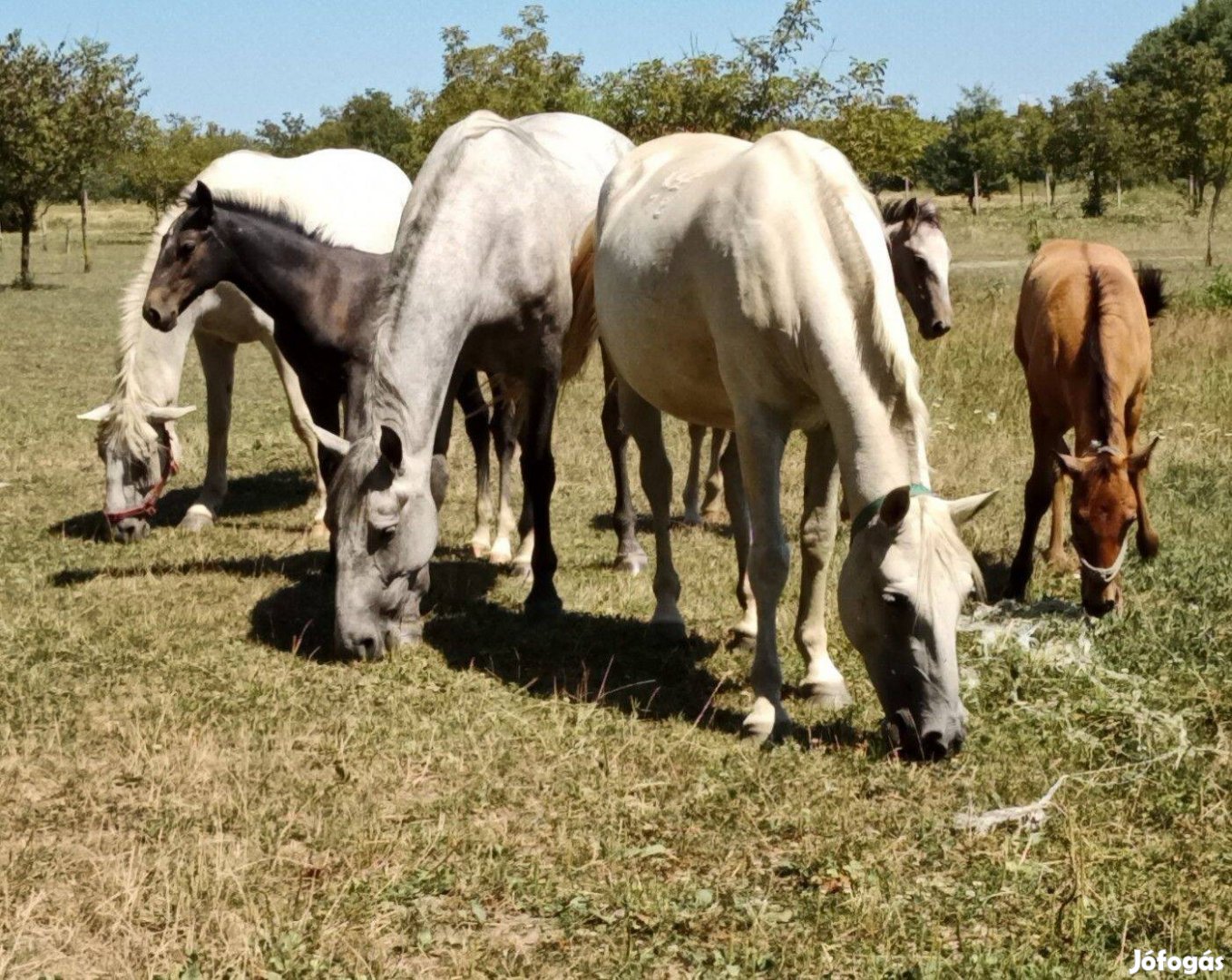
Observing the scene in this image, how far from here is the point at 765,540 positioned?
16.5ft

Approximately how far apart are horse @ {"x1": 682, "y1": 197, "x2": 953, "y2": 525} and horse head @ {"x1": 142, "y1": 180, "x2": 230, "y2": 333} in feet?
10.8

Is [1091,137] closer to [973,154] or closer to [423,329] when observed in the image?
[973,154]

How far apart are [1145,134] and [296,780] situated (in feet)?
130

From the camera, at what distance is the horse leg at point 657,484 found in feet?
21.0

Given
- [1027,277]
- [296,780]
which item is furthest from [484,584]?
[1027,277]

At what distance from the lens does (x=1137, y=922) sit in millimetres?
3424

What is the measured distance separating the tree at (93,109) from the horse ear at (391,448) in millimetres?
29274

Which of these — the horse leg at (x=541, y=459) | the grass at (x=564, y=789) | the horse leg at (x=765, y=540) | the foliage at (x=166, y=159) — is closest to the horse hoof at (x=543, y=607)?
the horse leg at (x=541, y=459)

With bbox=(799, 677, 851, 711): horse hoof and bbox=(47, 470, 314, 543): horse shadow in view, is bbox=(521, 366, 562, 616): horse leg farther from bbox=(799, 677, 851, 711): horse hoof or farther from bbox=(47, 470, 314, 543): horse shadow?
bbox=(47, 470, 314, 543): horse shadow

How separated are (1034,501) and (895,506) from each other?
3.30m

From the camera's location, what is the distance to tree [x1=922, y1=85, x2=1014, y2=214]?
6012 cm

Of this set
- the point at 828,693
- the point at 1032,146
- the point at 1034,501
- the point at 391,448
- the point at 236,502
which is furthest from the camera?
the point at 1032,146

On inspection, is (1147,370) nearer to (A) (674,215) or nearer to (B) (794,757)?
(A) (674,215)

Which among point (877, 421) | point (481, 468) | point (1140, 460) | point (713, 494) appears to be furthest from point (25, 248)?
point (877, 421)
